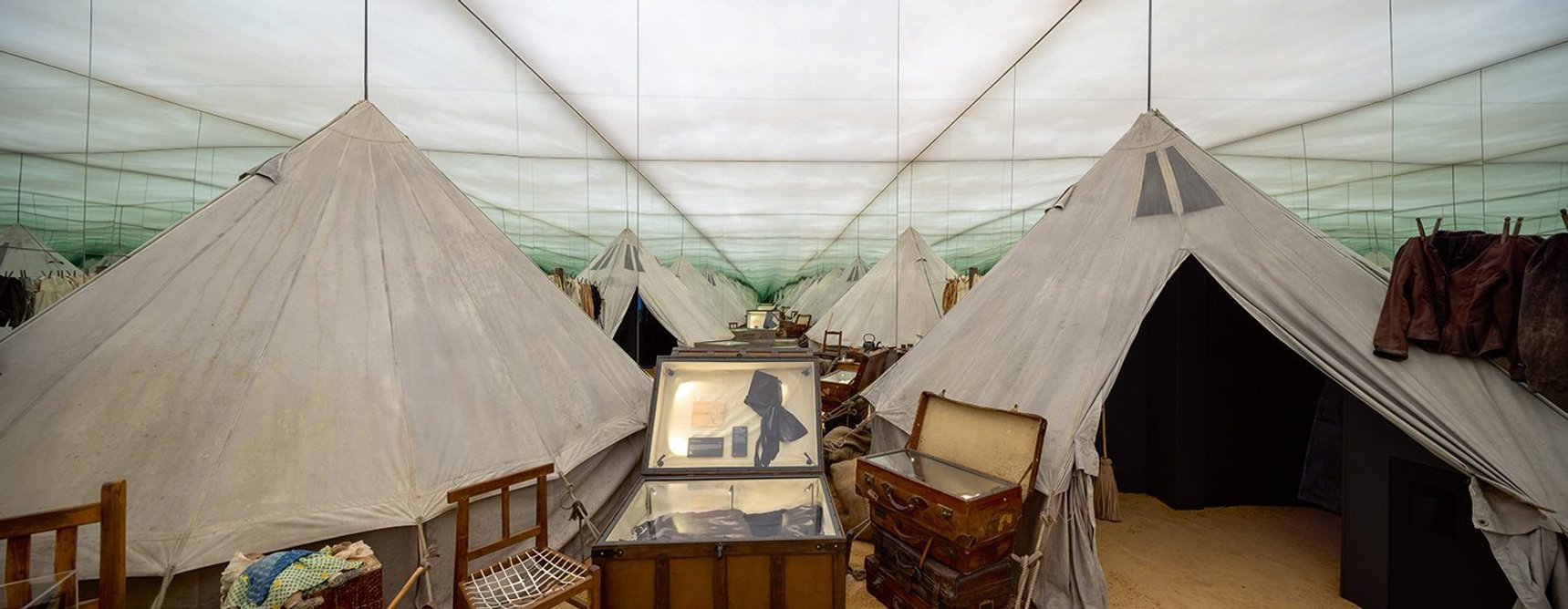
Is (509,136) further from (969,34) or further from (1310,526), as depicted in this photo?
(1310,526)

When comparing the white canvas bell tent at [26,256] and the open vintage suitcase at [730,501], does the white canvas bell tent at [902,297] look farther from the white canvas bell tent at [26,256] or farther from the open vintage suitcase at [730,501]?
the white canvas bell tent at [26,256]

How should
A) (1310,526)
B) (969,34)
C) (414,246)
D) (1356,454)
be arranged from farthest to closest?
(969,34)
(1310,526)
(414,246)
(1356,454)

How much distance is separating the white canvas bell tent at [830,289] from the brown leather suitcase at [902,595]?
36.6 ft

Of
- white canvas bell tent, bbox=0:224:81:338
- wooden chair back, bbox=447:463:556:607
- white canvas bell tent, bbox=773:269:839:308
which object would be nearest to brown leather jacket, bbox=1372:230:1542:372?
wooden chair back, bbox=447:463:556:607

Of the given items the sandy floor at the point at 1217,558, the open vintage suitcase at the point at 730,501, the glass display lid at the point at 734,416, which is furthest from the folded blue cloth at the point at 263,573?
the sandy floor at the point at 1217,558

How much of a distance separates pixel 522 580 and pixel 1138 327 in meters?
3.79

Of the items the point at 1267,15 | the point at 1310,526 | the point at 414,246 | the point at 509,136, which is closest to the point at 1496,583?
the point at 1310,526

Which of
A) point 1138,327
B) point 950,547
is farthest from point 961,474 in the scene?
point 1138,327

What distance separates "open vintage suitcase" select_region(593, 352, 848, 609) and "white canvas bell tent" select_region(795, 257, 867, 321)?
10.7 metres

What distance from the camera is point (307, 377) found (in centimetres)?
231

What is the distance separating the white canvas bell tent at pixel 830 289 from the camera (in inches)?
603

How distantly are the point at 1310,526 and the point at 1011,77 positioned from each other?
515cm

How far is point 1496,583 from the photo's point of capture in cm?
225

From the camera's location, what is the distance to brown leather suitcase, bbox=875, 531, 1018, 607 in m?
2.35
